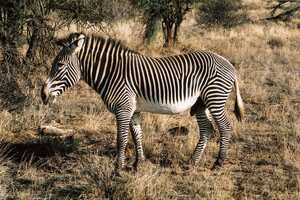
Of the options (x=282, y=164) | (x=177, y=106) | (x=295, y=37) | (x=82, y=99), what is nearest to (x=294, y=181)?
(x=282, y=164)

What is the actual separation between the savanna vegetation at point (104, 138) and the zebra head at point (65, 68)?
1.12 metres

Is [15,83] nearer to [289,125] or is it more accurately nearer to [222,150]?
[222,150]

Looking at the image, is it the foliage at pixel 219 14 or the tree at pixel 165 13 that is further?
the foliage at pixel 219 14

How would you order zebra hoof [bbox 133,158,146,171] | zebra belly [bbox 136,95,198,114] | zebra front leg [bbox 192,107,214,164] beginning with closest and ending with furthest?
zebra belly [bbox 136,95,198,114] < zebra hoof [bbox 133,158,146,171] < zebra front leg [bbox 192,107,214,164]

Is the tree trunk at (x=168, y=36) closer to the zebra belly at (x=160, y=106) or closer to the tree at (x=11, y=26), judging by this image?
the tree at (x=11, y=26)

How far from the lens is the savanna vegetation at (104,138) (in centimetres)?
618

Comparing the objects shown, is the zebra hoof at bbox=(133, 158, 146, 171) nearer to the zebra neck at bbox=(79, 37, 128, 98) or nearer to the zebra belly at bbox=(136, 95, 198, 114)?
the zebra belly at bbox=(136, 95, 198, 114)

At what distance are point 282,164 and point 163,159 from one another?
1848 mm

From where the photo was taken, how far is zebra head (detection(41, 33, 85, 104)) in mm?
6629

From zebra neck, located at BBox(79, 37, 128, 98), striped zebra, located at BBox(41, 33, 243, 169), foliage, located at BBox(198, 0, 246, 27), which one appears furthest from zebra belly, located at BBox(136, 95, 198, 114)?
foliage, located at BBox(198, 0, 246, 27)

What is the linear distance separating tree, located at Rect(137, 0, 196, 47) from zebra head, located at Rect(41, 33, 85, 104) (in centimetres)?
1123

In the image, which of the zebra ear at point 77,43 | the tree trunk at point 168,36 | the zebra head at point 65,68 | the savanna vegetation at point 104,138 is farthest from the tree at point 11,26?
the tree trunk at point 168,36

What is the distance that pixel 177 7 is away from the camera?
1839 cm

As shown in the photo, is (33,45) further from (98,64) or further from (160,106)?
(160,106)
